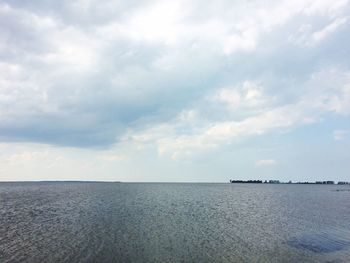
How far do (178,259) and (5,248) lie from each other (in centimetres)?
2132

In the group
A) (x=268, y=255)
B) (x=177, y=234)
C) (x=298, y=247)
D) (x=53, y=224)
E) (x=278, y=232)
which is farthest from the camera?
(x=53, y=224)

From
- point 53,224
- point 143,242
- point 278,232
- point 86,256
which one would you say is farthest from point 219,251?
point 53,224

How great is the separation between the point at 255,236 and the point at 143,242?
18179mm

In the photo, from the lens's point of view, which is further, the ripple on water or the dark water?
the ripple on water

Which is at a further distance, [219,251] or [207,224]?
[207,224]

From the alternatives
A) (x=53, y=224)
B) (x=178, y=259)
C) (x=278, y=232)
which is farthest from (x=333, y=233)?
(x=53, y=224)

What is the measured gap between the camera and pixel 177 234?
47.6m

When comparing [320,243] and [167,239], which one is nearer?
[167,239]

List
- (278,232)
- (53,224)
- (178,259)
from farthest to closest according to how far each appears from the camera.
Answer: (53,224)
(278,232)
(178,259)

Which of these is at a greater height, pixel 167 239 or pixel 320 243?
pixel 167 239

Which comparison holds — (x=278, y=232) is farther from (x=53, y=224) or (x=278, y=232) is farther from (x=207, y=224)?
(x=53, y=224)

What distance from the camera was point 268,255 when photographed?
120 ft

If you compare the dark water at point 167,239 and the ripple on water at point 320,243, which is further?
the ripple on water at point 320,243

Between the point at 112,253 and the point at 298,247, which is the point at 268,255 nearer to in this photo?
the point at 298,247
